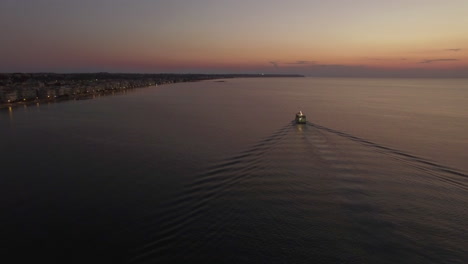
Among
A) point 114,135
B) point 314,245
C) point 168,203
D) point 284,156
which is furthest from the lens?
point 114,135

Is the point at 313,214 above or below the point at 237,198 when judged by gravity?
below

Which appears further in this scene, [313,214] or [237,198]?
[237,198]

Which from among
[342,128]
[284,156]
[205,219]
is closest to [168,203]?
[205,219]

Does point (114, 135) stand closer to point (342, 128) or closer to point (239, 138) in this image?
point (239, 138)

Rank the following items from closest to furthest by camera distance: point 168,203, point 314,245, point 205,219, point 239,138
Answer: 1. point 314,245
2. point 205,219
3. point 168,203
4. point 239,138

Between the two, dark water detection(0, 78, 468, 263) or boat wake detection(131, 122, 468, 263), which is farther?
dark water detection(0, 78, 468, 263)

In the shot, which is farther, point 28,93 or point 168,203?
point 28,93

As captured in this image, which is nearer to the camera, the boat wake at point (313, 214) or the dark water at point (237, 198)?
the boat wake at point (313, 214)
